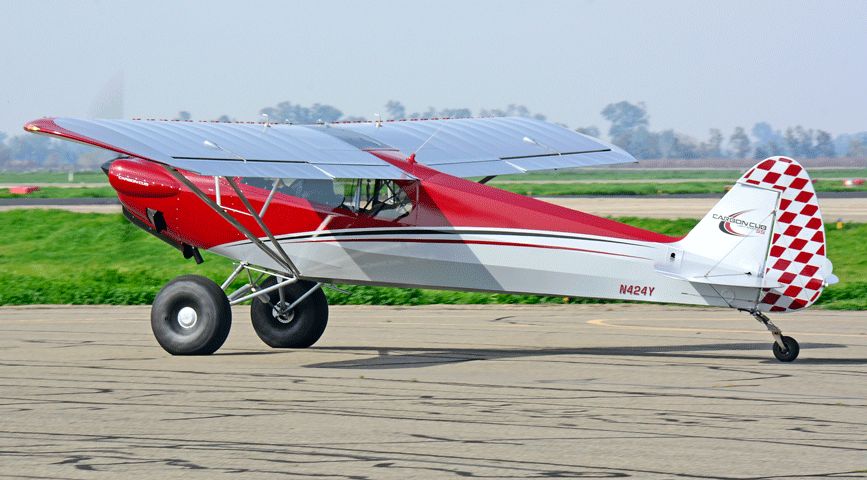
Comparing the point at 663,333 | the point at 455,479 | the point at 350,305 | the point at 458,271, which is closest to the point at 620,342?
the point at 663,333

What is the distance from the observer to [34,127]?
1265cm

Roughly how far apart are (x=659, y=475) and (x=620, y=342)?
25.8 ft

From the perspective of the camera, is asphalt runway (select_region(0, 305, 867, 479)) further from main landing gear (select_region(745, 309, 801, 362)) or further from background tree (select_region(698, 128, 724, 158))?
background tree (select_region(698, 128, 724, 158))

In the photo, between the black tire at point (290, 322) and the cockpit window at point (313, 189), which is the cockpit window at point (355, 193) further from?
the black tire at point (290, 322)

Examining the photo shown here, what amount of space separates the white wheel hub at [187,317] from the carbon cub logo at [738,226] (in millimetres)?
5750

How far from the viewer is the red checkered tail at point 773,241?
42.3 ft

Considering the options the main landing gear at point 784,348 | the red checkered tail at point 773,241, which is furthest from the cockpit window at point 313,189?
the main landing gear at point 784,348

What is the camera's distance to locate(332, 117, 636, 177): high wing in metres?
16.2

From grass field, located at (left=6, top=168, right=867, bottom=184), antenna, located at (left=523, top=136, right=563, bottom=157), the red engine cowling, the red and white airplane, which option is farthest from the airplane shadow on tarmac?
grass field, located at (left=6, top=168, right=867, bottom=184)

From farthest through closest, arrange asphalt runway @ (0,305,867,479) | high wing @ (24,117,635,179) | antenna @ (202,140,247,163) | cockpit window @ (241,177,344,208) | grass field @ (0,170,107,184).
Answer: grass field @ (0,170,107,184)
cockpit window @ (241,177,344,208)
antenna @ (202,140,247,163)
high wing @ (24,117,635,179)
asphalt runway @ (0,305,867,479)

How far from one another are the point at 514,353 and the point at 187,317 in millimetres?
3702

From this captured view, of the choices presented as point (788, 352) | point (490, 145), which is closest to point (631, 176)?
point (490, 145)

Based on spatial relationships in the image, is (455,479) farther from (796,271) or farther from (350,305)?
(350,305)

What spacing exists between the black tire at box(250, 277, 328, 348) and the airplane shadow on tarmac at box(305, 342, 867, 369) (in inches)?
10.0
